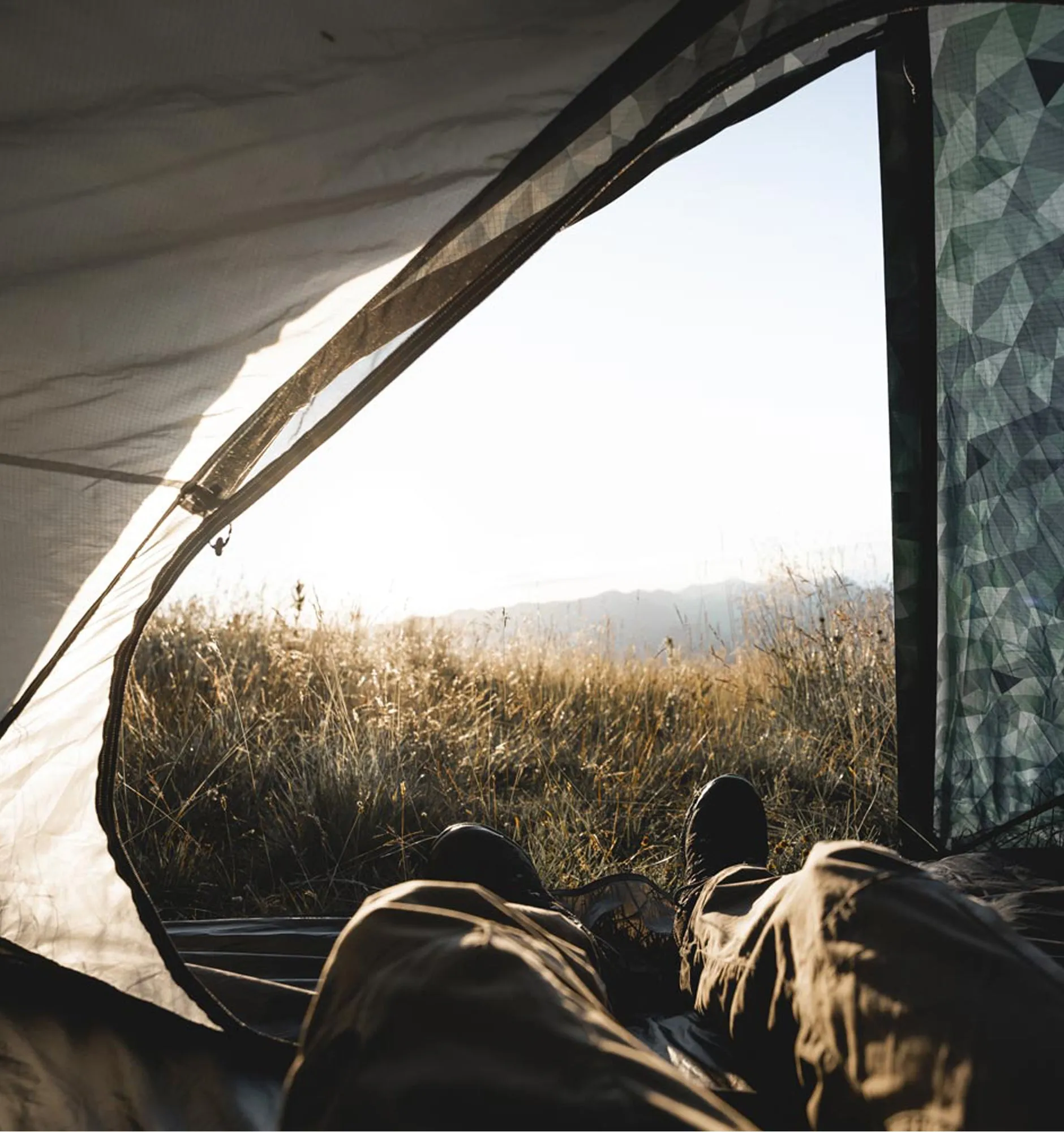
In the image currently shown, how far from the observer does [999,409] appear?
197cm

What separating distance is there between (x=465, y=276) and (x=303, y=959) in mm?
1370

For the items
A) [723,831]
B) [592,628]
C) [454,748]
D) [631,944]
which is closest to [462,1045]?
[631,944]

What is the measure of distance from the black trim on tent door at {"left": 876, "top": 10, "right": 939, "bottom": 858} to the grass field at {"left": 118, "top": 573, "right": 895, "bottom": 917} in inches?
12.0

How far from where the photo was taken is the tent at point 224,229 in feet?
3.14

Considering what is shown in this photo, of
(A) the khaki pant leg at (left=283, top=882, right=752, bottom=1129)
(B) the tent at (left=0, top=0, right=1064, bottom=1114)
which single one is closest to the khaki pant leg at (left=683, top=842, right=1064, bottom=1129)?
(A) the khaki pant leg at (left=283, top=882, right=752, bottom=1129)

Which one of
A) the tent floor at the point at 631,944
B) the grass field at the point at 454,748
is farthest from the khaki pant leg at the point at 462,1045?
the grass field at the point at 454,748

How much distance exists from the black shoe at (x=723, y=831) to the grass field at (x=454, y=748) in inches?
14.2

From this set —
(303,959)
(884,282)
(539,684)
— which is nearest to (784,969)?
(303,959)

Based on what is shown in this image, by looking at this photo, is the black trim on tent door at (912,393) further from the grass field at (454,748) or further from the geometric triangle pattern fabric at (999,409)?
the grass field at (454,748)

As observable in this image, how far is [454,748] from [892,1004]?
2.24m

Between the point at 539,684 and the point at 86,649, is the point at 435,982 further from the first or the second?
the point at 539,684

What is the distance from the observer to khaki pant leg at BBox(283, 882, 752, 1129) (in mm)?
615

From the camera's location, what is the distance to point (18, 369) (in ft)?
3.49

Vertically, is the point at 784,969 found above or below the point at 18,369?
below
